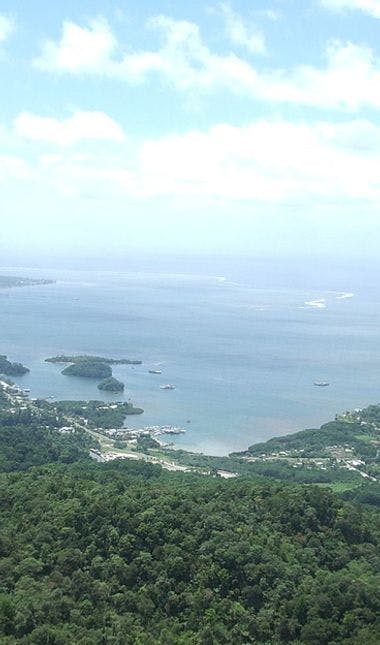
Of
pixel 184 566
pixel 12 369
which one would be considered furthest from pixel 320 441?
pixel 12 369

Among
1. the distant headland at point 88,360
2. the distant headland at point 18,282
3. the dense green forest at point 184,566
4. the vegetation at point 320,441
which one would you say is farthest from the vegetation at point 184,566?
the distant headland at point 18,282

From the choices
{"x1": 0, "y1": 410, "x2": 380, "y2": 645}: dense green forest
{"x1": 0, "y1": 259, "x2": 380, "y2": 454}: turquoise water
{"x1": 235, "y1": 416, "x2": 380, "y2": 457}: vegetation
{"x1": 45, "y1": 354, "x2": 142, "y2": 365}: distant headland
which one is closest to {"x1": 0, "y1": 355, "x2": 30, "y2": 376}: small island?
{"x1": 0, "y1": 259, "x2": 380, "y2": 454}: turquoise water

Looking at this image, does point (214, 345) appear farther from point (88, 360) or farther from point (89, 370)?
point (89, 370)

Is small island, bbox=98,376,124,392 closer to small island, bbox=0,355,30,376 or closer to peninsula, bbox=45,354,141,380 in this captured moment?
peninsula, bbox=45,354,141,380

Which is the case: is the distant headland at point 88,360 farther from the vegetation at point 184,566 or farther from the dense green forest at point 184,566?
the dense green forest at point 184,566

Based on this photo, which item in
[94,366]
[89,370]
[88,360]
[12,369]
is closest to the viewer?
[12,369]

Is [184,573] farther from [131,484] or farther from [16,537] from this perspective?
[131,484]

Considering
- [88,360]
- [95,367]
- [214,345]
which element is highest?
[214,345]
